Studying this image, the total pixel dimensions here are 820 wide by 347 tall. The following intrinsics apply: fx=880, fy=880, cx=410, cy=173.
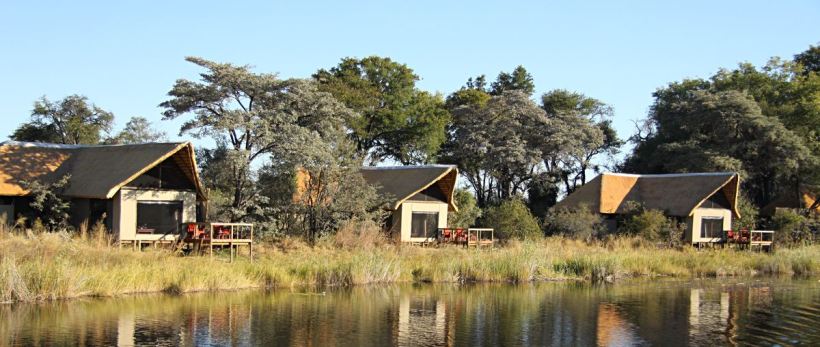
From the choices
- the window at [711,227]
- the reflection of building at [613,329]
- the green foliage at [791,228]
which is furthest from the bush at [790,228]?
the reflection of building at [613,329]

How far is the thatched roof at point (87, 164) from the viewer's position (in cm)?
2477

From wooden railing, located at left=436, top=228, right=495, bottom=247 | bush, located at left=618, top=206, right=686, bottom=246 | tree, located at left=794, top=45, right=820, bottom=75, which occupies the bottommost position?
wooden railing, located at left=436, top=228, right=495, bottom=247

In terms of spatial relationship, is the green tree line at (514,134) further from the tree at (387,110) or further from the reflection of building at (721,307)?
the reflection of building at (721,307)

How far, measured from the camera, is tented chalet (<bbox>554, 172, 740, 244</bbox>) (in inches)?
1447

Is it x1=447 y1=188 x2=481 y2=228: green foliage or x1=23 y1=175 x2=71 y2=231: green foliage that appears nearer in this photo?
x1=23 y1=175 x2=71 y2=231: green foliage

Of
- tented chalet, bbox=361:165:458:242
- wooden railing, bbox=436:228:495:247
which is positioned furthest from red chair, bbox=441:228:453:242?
tented chalet, bbox=361:165:458:242

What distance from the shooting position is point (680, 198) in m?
37.1

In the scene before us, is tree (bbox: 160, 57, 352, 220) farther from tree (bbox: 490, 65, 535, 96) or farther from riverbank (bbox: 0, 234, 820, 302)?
tree (bbox: 490, 65, 535, 96)

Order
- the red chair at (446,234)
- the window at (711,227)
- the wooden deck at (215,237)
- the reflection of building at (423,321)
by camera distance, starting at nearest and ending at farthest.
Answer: the reflection of building at (423,321) → the wooden deck at (215,237) → the red chair at (446,234) → the window at (711,227)

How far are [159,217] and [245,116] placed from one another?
170 inches

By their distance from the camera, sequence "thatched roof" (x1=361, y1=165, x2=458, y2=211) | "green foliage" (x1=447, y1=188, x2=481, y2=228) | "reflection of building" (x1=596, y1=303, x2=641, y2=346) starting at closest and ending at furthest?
"reflection of building" (x1=596, y1=303, x2=641, y2=346), "thatched roof" (x1=361, y1=165, x2=458, y2=211), "green foliage" (x1=447, y1=188, x2=481, y2=228)

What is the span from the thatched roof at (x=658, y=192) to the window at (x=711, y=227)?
94 cm

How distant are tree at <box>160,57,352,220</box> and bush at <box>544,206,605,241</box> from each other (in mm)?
11097

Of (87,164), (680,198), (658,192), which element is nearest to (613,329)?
(87,164)
